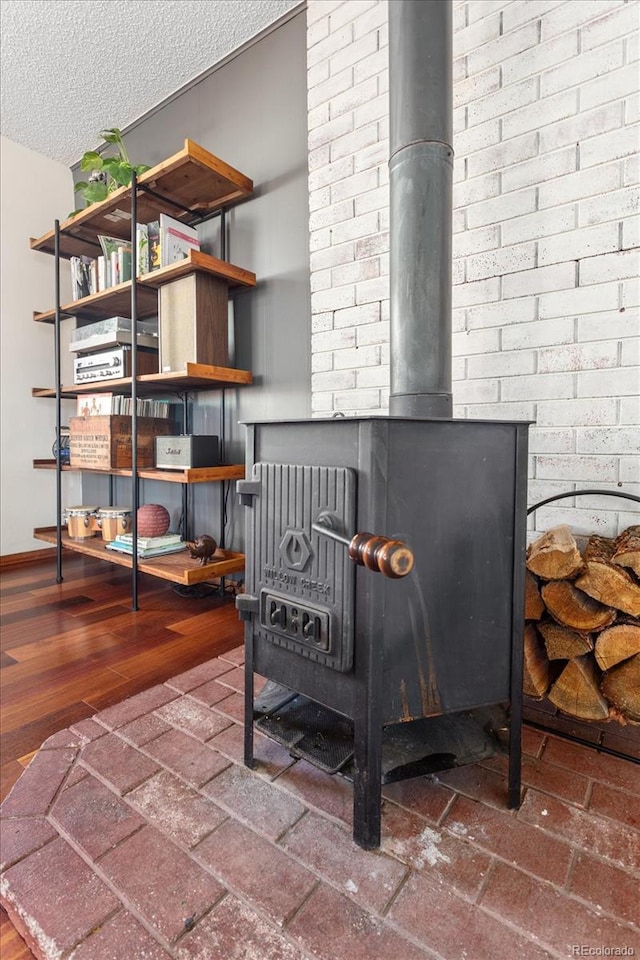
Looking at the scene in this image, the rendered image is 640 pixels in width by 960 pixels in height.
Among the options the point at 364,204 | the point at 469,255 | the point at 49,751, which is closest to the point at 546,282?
the point at 469,255

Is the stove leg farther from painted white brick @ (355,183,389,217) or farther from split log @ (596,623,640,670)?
painted white brick @ (355,183,389,217)

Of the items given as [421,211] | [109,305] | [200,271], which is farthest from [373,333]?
[109,305]

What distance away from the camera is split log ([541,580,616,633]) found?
114cm

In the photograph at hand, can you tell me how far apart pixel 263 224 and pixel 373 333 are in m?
0.86

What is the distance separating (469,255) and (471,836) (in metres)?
1.52

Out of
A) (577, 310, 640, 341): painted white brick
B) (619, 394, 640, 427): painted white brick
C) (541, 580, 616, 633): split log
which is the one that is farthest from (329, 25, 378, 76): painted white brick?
(541, 580, 616, 633): split log

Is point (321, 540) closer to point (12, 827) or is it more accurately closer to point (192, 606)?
point (12, 827)

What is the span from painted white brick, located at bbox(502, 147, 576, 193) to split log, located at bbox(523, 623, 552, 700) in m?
1.24

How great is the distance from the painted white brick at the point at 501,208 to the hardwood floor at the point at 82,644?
64.8 inches

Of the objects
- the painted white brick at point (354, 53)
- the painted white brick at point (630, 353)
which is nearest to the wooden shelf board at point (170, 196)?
the painted white brick at point (354, 53)

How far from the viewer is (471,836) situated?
36.3 inches

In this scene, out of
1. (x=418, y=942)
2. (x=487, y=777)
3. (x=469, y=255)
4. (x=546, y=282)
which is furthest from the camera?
(x=469, y=255)

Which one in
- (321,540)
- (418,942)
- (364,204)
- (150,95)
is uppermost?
(150,95)

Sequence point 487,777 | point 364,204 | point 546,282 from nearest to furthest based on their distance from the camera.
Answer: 1. point 487,777
2. point 546,282
3. point 364,204
